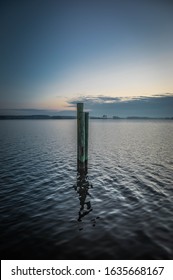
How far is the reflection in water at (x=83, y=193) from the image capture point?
11533 millimetres

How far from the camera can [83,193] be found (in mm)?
14445

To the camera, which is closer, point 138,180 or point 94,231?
point 94,231

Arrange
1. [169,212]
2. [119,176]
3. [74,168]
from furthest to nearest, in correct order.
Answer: [74,168]
[119,176]
[169,212]

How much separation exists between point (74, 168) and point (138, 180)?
23.9ft

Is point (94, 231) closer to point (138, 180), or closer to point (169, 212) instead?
point (169, 212)

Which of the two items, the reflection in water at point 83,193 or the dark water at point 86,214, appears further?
the reflection in water at point 83,193

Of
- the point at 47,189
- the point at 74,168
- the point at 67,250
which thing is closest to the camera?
the point at 67,250

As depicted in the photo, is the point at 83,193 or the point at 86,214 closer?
the point at 86,214

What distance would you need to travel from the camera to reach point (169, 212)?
11180mm

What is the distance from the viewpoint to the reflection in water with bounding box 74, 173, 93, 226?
11533 mm

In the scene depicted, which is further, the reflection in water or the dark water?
the reflection in water
